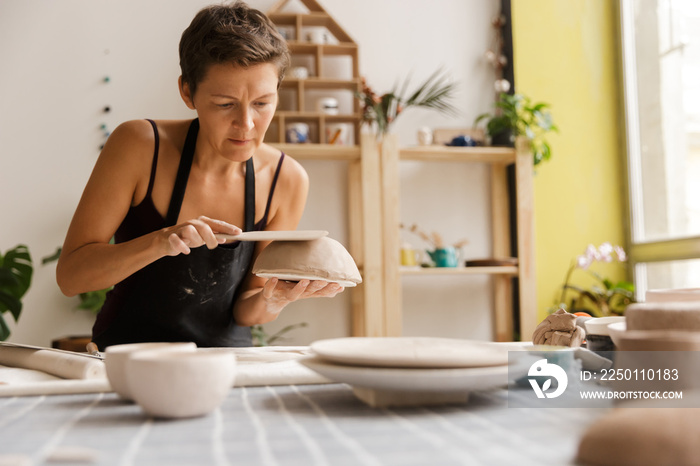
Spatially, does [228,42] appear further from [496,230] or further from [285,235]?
[496,230]

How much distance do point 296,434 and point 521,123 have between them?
3.27 m

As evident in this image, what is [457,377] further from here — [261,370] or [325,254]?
[325,254]

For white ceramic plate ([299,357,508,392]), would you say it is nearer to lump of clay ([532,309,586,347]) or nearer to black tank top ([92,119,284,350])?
lump of clay ([532,309,586,347])

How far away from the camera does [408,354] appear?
25.7 inches

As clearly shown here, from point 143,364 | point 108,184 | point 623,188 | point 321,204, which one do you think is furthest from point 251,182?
point 623,188

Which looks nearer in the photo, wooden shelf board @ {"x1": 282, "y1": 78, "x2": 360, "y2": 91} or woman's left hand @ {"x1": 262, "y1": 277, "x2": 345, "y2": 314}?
woman's left hand @ {"x1": 262, "y1": 277, "x2": 345, "y2": 314}

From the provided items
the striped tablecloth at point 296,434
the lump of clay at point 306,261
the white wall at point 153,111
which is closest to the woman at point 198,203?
the lump of clay at point 306,261

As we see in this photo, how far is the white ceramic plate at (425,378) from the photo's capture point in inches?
24.1

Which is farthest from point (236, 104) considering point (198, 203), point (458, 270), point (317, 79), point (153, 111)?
point (153, 111)

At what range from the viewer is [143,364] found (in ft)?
1.96

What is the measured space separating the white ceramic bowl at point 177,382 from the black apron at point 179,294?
1.02 m

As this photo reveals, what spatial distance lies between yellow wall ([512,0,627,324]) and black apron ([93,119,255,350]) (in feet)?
8.40

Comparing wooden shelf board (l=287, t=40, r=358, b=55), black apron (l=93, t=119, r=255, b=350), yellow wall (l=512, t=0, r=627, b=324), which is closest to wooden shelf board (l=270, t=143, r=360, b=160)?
wooden shelf board (l=287, t=40, r=358, b=55)

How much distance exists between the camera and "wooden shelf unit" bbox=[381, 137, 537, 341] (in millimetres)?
3350
